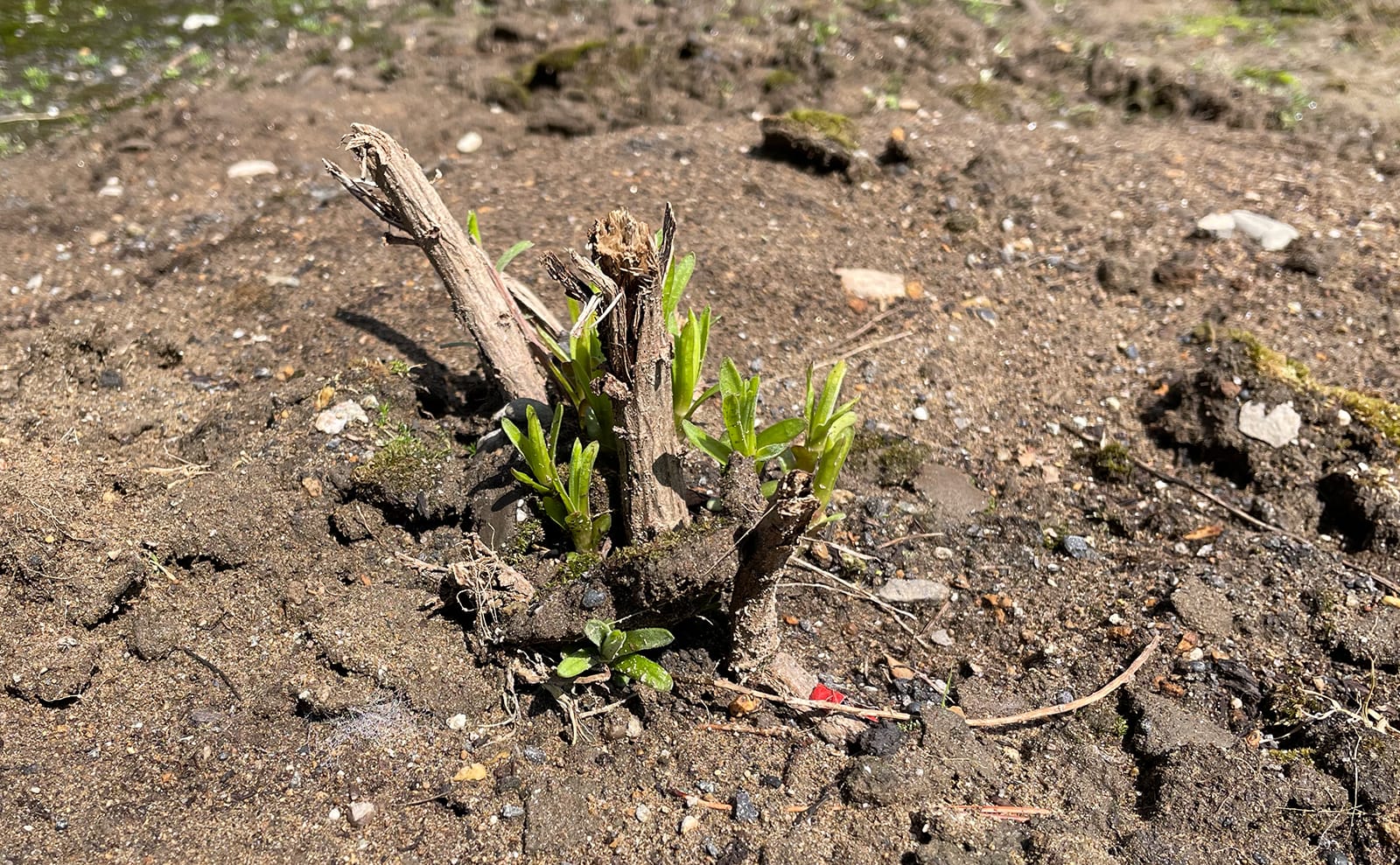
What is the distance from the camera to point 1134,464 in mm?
3412

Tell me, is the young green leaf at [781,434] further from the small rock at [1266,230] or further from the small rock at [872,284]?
the small rock at [1266,230]

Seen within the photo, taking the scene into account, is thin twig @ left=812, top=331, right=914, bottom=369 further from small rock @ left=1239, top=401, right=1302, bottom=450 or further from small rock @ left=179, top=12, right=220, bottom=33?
small rock @ left=179, top=12, right=220, bottom=33

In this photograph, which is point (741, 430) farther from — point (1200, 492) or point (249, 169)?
point (249, 169)

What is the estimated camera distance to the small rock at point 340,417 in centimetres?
303

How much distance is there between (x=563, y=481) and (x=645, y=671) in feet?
1.93

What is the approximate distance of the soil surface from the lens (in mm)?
2326

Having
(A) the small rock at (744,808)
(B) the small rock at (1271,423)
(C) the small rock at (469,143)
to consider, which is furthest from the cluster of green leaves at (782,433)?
(C) the small rock at (469,143)

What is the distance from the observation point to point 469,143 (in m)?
5.07

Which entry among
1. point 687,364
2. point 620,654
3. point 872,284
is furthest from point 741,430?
point 872,284

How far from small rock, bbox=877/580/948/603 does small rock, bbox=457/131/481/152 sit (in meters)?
3.39

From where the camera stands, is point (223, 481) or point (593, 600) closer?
point (593, 600)

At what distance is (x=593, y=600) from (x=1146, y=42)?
5828 mm

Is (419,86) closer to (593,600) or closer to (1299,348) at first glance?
(593,600)

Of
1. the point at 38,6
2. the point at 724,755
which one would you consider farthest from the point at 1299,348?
the point at 38,6
